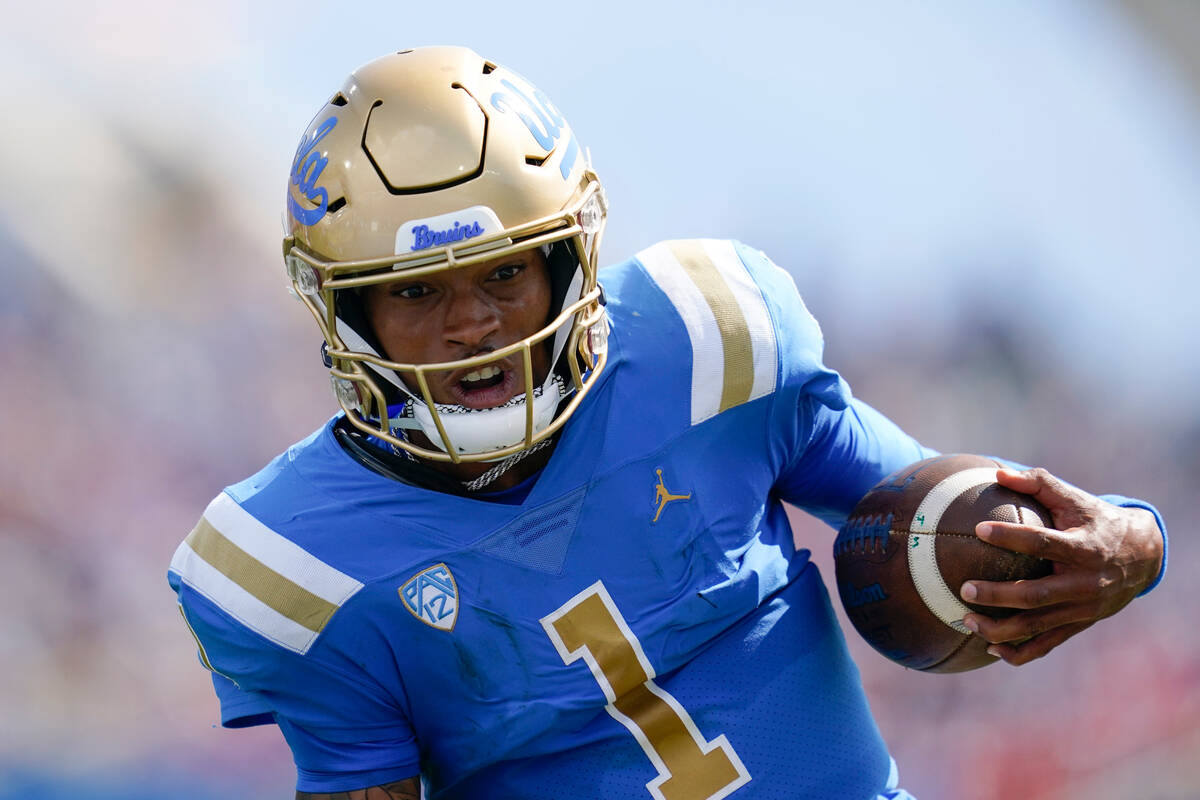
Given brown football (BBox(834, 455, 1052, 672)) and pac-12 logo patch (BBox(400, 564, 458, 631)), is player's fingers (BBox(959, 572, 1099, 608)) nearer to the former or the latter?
brown football (BBox(834, 455, 1052, 672))

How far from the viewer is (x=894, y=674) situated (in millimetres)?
2578

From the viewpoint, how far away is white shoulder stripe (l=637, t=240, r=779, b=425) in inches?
55.4

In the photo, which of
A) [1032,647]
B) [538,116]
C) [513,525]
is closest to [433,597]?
[513,525]

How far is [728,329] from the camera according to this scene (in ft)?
4.66

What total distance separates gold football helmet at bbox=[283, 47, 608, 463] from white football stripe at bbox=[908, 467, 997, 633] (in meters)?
0.42

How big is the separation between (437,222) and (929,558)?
67 centimetres

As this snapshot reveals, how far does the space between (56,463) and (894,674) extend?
67.7 inches

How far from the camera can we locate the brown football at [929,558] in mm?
1365

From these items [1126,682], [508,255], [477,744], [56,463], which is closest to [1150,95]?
[1126,682]

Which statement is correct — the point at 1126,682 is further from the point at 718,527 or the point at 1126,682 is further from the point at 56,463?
the point at 56,463

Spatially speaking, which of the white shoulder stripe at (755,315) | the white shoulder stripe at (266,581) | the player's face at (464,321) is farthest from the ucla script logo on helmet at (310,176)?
the white shoulder stripe at (755,315)

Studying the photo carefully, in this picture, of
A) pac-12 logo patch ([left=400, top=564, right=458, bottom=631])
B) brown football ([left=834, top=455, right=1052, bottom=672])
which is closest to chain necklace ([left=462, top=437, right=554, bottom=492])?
pac-12 logo patch ([left=400, top=564, right=458, bottom=631])

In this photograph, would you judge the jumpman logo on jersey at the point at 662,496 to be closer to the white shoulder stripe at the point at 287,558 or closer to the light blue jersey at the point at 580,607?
the light blue jersey at the point at 580,607

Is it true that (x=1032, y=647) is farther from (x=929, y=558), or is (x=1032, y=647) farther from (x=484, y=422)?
(x=484, y=422)
